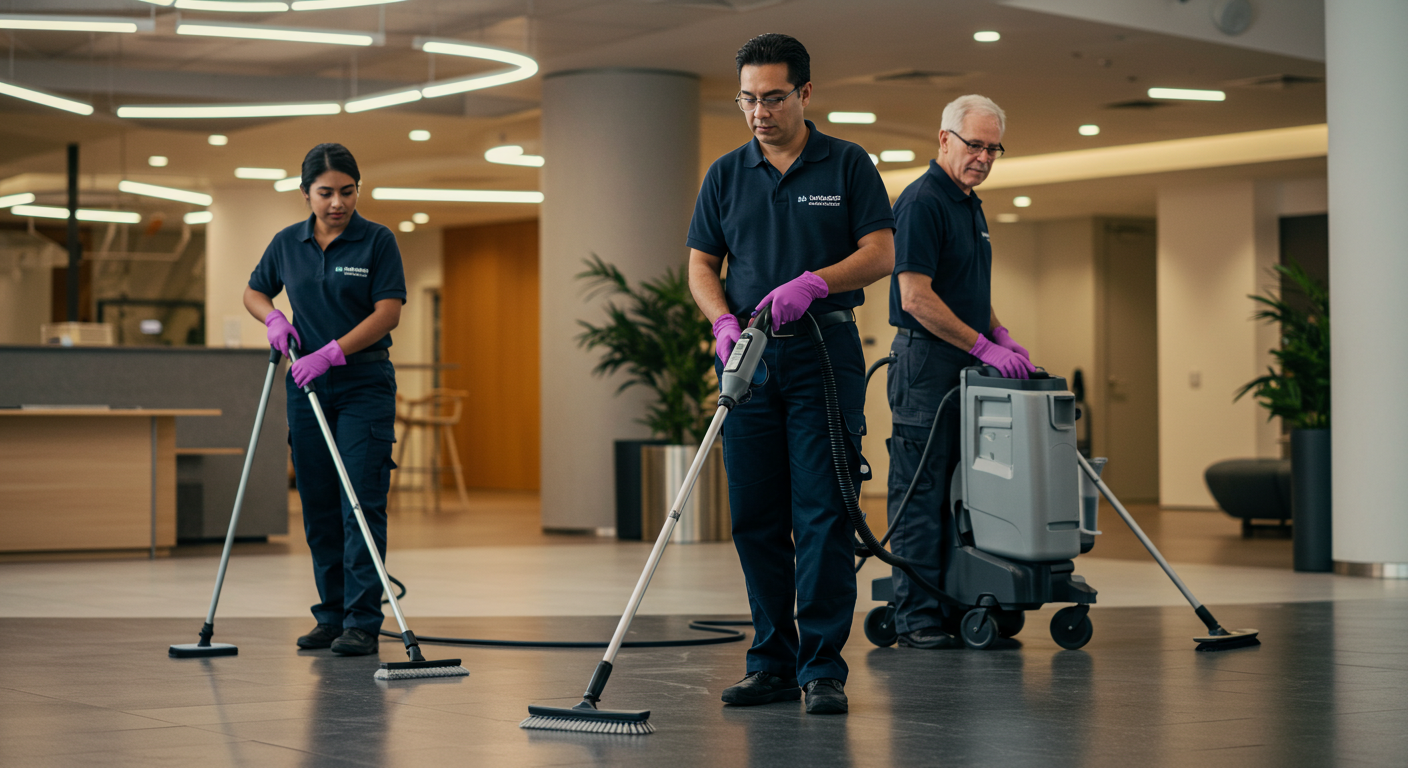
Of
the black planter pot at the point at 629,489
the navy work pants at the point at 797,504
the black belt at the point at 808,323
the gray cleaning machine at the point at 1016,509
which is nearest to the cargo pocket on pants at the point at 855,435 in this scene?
the navy work pants at the point at 797,504

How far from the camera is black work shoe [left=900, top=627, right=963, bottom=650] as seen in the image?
457 cm

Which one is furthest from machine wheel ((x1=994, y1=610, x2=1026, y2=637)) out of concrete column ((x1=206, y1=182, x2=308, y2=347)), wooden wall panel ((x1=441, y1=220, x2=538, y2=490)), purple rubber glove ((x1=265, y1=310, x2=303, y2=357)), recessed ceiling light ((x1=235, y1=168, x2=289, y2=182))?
wooden wall panel ((x1=441, y1=220, x2=538, y2=490))

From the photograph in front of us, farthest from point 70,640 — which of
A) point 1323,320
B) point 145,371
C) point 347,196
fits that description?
point 1323,320

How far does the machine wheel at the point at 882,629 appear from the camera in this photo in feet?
15.3

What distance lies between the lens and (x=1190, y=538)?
988cm

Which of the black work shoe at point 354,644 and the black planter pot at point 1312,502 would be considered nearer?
the black work shoe at point 354,644

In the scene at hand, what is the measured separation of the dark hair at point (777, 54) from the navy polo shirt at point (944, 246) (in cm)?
118

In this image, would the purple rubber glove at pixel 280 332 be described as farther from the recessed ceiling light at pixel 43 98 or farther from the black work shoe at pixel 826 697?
the recessed ceiling light at pixel 43 98

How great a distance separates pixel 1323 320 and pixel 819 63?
3.49m

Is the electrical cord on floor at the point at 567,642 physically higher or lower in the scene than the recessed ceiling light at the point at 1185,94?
lower

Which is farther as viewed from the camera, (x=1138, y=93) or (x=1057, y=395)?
(x=1138, y=93)

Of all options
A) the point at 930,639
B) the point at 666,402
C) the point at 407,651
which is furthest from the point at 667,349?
the point at 407,651

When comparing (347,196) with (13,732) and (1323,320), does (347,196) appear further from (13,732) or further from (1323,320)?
(1323,320)

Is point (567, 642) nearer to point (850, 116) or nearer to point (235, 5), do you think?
point (235, 5)
